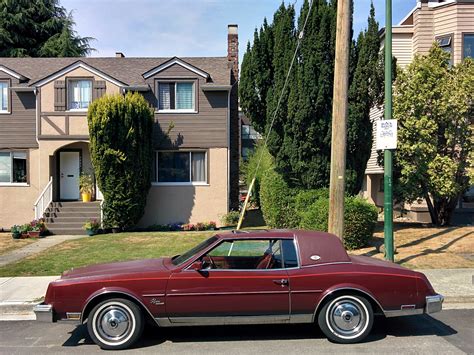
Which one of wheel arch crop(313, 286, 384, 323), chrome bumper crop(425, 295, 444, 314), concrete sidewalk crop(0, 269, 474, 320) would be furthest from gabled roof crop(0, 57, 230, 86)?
chrome bumper crop(425, 295, 444, 314)

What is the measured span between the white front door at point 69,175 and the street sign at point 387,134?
13.1 m

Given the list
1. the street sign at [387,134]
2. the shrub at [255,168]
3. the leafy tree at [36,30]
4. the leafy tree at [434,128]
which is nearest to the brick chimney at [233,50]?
the shrub at [255,168]

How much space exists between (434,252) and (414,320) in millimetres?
4795

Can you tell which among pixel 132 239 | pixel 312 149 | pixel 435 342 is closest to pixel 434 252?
pixel 312 149

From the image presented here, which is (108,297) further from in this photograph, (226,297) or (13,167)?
(13,167)

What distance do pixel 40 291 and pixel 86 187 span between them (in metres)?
10.2

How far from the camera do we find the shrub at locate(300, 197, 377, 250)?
10961 millimetres

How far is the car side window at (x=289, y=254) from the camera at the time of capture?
5.61 metres

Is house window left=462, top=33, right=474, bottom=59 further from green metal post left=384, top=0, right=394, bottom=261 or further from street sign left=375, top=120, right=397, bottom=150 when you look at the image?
street sign left=375, top=120, right=397, bottom=150

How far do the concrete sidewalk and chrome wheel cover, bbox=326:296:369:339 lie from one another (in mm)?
2490

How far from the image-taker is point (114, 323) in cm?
539

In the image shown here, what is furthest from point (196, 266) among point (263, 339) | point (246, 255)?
point (263, 339)

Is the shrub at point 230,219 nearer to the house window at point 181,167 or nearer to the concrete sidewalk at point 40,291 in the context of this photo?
the house window at point 181,167

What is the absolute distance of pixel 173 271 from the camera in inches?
216
